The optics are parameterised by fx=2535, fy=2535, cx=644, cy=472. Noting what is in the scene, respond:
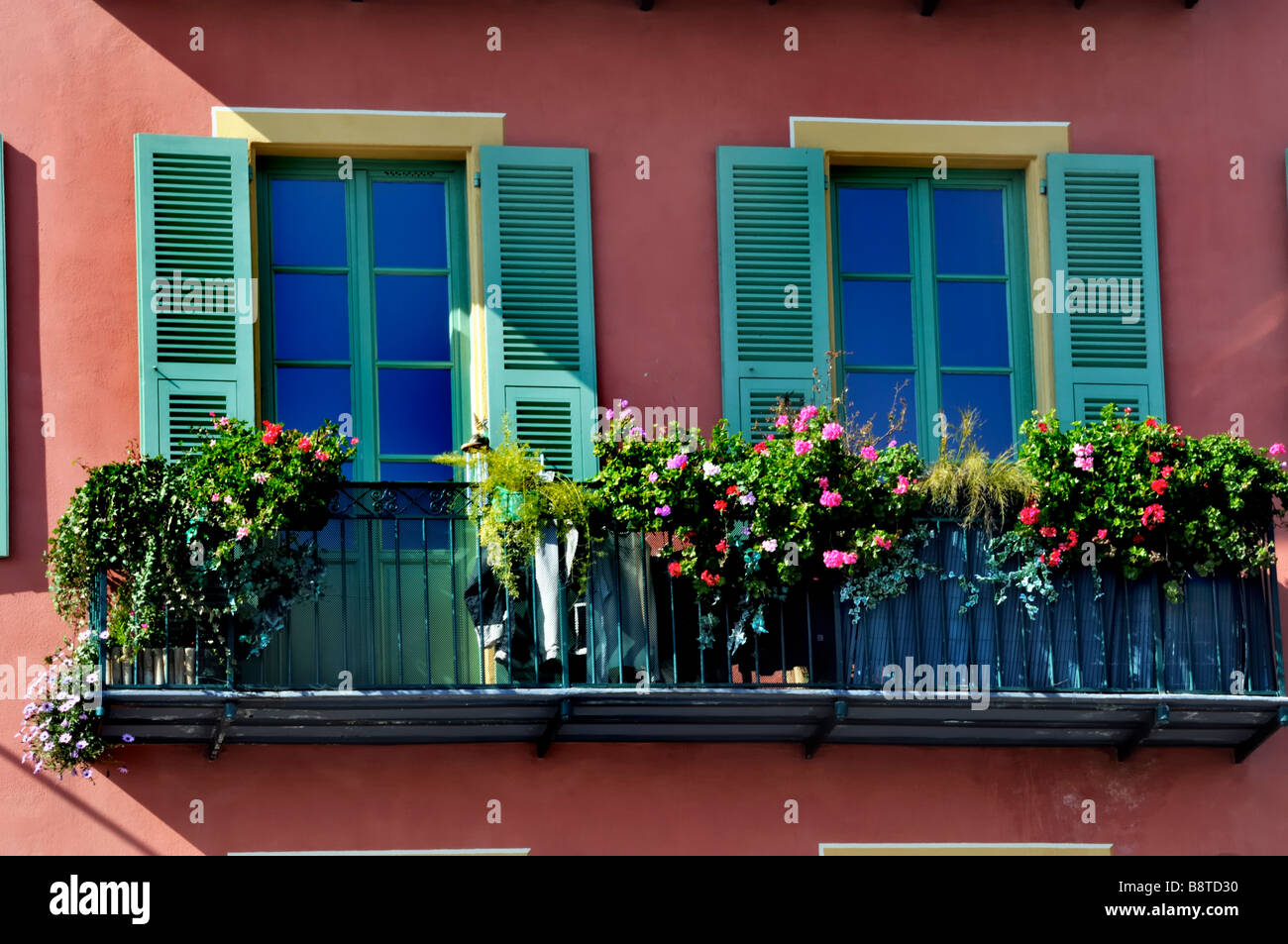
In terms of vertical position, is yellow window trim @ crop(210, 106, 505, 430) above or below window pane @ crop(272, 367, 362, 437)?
above

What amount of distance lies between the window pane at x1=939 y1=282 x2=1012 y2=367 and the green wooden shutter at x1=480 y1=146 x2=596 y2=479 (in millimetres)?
1726

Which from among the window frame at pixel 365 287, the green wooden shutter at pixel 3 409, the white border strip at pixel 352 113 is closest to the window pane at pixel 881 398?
the window frame at pixel 365 287

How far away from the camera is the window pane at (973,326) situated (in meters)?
11.9

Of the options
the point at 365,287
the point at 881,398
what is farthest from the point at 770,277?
the point at 365,287

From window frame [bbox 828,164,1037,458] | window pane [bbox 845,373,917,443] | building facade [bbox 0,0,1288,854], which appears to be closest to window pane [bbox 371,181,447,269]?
building facade [bbox 0,0,1288,854]

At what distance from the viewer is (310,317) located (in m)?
11.6

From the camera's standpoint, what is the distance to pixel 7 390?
11008 mm

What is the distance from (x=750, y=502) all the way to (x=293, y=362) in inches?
91.3

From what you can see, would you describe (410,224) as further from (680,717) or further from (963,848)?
(963,848)

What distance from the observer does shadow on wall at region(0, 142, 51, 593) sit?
35.6 feet

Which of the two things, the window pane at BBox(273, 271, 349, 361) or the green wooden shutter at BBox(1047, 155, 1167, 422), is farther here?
the green wooden shutter at BBox(1047, 155, 1167, 422)

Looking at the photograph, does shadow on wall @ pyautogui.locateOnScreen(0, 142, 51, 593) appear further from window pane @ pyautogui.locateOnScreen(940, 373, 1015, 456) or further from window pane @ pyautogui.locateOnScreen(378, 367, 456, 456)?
window pane @ pyautogui.locateOnScreen(940, 373, 1015, 456)

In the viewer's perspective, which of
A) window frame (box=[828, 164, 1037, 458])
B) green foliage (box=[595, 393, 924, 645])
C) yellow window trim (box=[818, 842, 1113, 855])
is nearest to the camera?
green foliage (box=[595, 393, 924, 645])

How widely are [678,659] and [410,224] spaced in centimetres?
252
